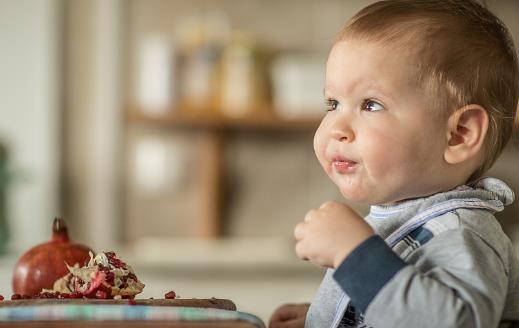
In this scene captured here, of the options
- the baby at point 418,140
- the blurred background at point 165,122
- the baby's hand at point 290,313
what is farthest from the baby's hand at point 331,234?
the blurred background at point 165,122

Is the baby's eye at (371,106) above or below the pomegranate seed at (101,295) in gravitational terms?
Result: above

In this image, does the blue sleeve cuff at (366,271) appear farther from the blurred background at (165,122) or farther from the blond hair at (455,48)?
the blurred background at (165,122)

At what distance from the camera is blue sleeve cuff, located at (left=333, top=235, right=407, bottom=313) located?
2.42 feet

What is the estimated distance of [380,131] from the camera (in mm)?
850

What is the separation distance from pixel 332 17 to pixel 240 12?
41cm

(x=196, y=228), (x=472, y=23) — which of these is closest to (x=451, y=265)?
(x=472, y=23)

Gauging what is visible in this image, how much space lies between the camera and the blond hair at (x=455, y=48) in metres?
0.85

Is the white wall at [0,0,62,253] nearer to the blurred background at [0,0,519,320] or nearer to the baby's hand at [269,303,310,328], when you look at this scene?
the blurred background at [0,0,519,320]

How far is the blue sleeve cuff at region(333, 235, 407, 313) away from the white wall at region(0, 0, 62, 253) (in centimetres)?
303

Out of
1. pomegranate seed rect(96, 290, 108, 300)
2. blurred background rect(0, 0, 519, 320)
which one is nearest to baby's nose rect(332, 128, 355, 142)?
pomegranate seed rect(96, 290, 108, 300)

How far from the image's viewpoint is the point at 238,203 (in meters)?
3.78

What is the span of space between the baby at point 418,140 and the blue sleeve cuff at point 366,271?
0.4 inches

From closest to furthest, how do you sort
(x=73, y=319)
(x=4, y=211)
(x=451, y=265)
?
(x=73, y=319) → (x=451, y=265) → (x=4, y=211)

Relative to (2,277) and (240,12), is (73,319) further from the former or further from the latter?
(240,12)
